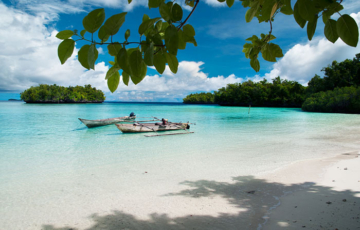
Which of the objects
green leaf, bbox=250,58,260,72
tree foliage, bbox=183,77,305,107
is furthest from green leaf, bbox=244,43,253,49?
tree foliage, bbox=183,77,305,107

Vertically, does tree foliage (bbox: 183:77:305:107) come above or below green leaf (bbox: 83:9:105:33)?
above

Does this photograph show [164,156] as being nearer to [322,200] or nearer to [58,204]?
[58,204]

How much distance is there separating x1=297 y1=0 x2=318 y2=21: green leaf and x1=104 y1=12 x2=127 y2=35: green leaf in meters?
0.76

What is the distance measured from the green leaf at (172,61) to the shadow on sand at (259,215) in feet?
11.9

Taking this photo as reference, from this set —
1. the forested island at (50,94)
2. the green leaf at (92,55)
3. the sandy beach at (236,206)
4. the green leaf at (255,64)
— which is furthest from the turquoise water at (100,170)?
the forested island at (50,94)

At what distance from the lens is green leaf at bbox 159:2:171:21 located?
3.22 feet

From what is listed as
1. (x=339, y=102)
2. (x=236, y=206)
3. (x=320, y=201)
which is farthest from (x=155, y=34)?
(x=339, y=102)

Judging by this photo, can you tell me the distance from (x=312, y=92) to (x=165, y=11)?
7950cm

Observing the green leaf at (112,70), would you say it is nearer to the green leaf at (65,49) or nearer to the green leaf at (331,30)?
the green leaf at (65,49)

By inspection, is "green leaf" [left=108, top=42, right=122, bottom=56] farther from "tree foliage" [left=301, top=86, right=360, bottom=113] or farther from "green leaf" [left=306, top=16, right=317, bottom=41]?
"tree foliage" [left=301, top=86, right=360, bottom=113]

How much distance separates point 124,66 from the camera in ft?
2.99

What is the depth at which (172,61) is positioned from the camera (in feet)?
3.50

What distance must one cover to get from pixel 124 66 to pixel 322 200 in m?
5.48

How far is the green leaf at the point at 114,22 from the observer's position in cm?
78
